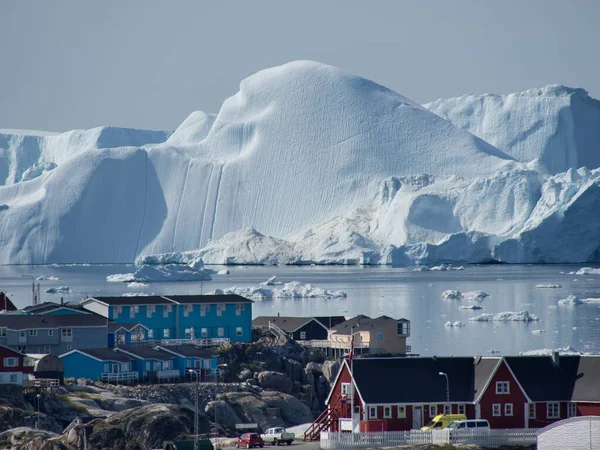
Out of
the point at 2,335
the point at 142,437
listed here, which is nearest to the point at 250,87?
the point at 2,335

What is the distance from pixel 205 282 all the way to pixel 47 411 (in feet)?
251

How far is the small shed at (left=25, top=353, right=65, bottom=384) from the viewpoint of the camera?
33250 mm

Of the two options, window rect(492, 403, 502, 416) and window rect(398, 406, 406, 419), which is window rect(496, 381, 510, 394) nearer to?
window rect(492, 403, 502, 416)

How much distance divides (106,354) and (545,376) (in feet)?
46.1

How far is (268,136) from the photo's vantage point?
16788 cm

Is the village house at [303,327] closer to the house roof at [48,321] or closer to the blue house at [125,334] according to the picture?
the blue house at [125,334]

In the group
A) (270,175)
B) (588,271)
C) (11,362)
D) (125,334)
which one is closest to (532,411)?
(11,362)

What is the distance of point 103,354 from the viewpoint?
36.3m

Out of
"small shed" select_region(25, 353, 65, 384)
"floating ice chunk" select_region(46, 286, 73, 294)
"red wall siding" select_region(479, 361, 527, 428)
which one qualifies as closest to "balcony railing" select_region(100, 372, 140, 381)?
"small shed" select_region(25, 353, 65, 384)

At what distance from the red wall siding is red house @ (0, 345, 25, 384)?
1181cm

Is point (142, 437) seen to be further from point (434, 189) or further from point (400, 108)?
point (400, 108)

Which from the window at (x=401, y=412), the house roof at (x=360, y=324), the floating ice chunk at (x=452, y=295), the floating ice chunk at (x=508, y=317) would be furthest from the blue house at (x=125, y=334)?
the floating ice chunk at (x=452, y=295)

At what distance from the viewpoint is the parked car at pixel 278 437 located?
26.9 meters

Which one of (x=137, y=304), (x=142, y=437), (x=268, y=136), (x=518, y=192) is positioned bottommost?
(x=142, y=437)
